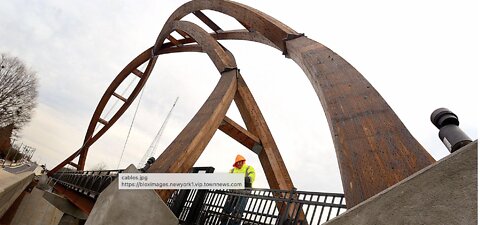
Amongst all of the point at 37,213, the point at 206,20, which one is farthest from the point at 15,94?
the point at 206,20

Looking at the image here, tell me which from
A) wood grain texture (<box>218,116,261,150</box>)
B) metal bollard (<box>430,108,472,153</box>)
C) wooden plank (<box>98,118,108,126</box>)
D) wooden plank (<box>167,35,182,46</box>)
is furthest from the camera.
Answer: wooden plank (<box>98,118,108,126</box>)

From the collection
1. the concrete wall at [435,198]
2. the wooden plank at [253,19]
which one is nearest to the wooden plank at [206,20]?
the wooden plank at [253,19]

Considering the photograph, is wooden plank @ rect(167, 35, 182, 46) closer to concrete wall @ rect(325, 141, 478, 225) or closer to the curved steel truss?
the curved steel truss

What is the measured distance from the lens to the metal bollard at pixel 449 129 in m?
1.89

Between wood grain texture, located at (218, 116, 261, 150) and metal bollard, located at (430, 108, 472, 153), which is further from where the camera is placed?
wood grain texture, located at (218, 116, 261, 150)

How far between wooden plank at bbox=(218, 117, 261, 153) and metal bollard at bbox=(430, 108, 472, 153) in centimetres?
489

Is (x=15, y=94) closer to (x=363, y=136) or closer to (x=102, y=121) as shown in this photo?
(x=102, y=121)

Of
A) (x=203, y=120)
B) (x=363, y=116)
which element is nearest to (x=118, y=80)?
(x=203, y=120)

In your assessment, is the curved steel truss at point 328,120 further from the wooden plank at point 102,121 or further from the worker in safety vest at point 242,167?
the wooden plank at point 102,121

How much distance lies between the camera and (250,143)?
25.3 feet

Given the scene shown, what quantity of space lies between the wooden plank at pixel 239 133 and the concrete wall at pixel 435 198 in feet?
17.6

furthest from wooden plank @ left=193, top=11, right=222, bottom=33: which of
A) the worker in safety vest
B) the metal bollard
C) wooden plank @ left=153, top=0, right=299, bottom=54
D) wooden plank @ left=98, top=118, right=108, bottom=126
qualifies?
wooden plank @ left=98, top=118, right=108, bottom=126

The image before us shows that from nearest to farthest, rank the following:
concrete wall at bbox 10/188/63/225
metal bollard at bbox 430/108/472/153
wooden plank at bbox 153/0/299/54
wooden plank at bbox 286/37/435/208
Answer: metal bollard at bbox 430/108/472/153, wooden plank at bbox 286/37/435/208, wooden plank at bbox 153/0/299/54, concrete wall at bbox 10/188/63/225

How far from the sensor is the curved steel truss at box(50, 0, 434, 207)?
8.76 feet
